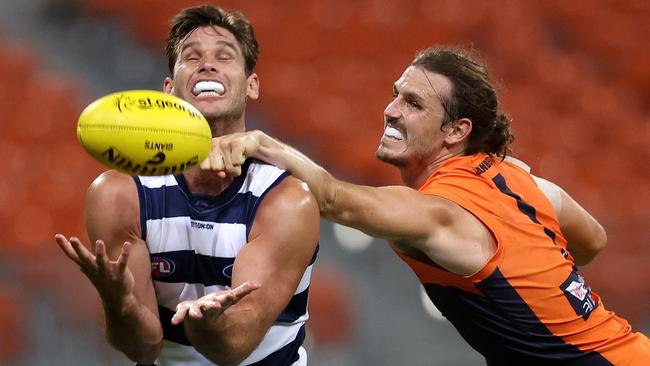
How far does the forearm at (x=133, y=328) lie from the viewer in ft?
8.73

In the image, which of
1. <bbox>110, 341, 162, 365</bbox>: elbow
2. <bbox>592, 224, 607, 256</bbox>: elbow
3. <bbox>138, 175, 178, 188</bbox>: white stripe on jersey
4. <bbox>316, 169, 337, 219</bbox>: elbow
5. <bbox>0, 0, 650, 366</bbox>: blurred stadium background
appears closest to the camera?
<bbox>110, 341, 162, 365</bbox>: elbow

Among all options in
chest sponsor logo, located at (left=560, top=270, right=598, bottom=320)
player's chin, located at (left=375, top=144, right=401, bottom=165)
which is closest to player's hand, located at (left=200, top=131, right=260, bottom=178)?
player's chin, located at (left=375, top=144, right=401, bottom=165)

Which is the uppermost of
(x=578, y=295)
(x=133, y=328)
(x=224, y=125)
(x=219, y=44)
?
(x=219, y=44)

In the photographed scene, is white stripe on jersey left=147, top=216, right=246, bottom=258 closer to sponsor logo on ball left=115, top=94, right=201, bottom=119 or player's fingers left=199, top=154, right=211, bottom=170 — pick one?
player's fingers left=199, top=154, right=211, bottom=170

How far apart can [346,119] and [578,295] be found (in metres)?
2.89

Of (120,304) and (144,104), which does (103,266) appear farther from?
(144,104)

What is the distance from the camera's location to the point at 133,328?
270cm

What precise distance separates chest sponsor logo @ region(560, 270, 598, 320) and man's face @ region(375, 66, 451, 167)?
0.73 meters

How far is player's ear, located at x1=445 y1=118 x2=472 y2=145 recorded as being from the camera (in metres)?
3.77

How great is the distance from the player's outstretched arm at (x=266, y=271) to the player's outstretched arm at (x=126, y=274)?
0.19m

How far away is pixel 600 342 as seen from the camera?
3.46 metres

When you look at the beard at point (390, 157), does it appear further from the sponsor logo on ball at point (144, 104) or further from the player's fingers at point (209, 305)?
the player's fingers at point (209, 305)

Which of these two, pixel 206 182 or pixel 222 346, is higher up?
pixel 206 182

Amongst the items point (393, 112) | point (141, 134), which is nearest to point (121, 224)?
point (141, 134)
